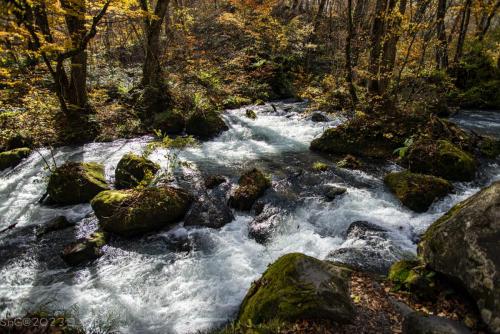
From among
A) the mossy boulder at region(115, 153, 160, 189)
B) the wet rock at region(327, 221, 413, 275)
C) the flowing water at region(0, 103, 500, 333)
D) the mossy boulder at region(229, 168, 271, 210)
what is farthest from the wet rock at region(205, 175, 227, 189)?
the wet rock at region(327, 221, 413, 275)

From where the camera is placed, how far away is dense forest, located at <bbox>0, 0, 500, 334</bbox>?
13.2ft

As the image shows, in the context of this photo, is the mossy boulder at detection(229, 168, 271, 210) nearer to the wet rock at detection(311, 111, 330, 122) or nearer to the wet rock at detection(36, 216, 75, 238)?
the wet rock at detection(36, 216, 75, 238)

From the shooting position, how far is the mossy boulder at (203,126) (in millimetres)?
13492

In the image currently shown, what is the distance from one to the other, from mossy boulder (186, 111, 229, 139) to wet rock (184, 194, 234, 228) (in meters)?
5.62

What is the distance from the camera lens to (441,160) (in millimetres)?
8938

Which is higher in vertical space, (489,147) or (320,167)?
(489,147)

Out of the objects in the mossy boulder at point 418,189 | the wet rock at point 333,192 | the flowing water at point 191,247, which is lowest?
the flowing water at point 191,247

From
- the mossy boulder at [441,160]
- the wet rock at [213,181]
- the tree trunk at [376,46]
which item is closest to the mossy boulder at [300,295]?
the wet rock at [213,181]

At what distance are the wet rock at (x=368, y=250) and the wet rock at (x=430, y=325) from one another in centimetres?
192

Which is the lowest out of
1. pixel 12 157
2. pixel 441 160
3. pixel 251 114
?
pixel 12 157

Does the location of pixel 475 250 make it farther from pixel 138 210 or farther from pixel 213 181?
pixel 213 181

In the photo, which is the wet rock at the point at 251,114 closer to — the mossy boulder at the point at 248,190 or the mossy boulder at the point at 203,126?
the mossy boulder at the point at 203,126

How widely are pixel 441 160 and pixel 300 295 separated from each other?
23.0ft

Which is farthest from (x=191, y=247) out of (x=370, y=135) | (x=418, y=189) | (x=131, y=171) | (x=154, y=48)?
(x=154, y=48)
